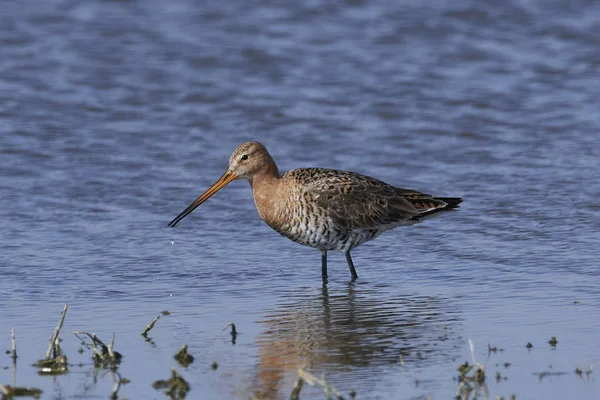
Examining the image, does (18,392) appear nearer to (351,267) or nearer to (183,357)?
(183,357)

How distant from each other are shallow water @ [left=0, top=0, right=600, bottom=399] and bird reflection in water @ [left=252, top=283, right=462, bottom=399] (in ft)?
0.08

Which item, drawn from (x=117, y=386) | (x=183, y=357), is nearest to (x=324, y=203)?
(x=183, y=357)

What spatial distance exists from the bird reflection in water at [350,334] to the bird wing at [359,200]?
636mm

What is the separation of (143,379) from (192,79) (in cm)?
936

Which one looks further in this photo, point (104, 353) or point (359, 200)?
point (359, 200)

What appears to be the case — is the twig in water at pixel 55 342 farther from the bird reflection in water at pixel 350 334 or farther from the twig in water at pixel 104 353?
the bird reflection in water at pixel 350 334

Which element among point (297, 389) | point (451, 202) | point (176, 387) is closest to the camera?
point (297, 389)

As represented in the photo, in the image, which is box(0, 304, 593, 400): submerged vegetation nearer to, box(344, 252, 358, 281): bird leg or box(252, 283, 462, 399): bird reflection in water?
box(252, 283, 462, 399): bird reflection in water

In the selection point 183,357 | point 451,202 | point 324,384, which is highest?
point 451,202

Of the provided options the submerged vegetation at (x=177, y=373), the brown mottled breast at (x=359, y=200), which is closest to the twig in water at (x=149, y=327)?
the submerged vegetation at (x=177, y=373)

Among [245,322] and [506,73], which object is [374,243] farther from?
[506,73]

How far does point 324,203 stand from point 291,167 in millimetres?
3054

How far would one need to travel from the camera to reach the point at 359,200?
29.4 ft

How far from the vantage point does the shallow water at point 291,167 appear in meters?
6.57
